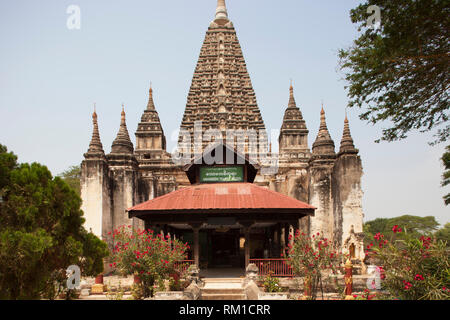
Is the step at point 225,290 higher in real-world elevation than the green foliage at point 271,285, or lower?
lower

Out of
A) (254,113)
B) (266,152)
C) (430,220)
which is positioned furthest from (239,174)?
(430,220)

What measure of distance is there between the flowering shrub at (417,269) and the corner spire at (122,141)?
725 inches

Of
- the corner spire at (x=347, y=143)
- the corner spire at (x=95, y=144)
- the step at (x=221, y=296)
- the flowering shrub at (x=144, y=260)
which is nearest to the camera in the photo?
the flowering shrub at (x=144, y=260)

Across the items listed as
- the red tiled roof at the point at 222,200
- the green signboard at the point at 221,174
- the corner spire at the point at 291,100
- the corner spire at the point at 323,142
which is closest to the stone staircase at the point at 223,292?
the red tiled roof at the point at 222,200

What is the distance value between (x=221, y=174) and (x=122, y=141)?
1073 cm

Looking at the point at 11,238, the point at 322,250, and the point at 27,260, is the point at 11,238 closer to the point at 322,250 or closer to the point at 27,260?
the point at 27,260

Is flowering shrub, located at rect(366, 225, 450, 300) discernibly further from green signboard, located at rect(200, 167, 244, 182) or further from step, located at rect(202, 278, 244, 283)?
green signboard, located at rect(200, 167, 244, 182)

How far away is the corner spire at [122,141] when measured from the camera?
2292 centimetres

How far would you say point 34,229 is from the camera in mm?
5973

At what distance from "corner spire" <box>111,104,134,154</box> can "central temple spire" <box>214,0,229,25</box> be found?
20200 millimetres

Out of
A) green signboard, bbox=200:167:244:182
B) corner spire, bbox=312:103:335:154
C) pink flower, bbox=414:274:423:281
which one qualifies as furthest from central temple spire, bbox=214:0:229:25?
pink flower, bbox=414:274:423:281

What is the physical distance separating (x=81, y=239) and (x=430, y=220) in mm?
48681

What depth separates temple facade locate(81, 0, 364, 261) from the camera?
55.7 feet

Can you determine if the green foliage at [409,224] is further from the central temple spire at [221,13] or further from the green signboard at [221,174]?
the green signboard at [221,174]
